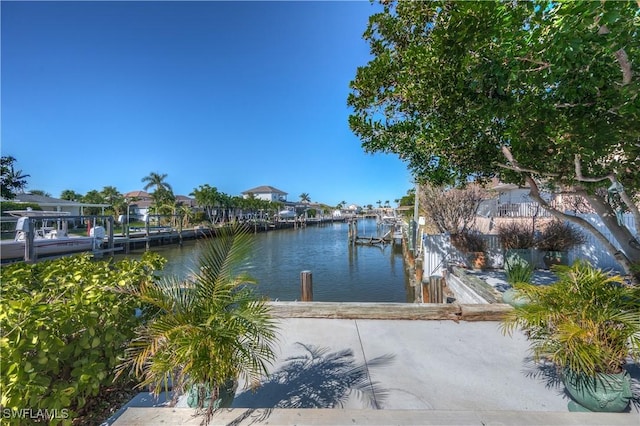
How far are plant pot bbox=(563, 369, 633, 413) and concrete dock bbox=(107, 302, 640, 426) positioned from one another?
0.34 feet

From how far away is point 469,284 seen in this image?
7285 millimetres

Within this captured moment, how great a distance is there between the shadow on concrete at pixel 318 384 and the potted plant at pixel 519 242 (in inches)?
297

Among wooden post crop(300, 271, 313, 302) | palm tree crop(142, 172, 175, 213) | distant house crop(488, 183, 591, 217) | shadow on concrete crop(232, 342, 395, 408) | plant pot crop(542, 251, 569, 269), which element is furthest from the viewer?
palm tree crop(142, 172, 175, 213)

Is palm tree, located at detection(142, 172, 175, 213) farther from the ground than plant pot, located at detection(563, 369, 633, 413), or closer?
farther from the ground

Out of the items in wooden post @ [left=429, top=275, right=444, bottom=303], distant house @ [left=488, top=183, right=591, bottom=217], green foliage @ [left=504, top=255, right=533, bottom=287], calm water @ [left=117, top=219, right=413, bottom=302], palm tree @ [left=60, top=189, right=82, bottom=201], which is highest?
palm tree @ [left=60, top=189, right=82, bottom=201]

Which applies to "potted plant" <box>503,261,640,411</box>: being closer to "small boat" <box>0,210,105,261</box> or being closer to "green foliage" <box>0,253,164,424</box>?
"green foliage" <box>0,253,164,424</box>

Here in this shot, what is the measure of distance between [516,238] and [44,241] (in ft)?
77.9

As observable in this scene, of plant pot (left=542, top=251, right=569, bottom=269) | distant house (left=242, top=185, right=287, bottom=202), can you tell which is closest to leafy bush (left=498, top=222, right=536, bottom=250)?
plant pot (left=542, top=251, right=569, bottom=269)

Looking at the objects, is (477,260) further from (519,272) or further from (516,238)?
(519,272)

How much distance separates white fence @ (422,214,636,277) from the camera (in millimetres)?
8797

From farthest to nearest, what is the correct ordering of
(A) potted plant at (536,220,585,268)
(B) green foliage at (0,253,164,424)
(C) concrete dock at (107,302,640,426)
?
(A) potted plant at (536,220,585,268), (C) concrete dock at (107,302,640,426), (B) green foliage at (0,253,164,424)

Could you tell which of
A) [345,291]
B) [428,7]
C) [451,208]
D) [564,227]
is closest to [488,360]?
[428,7]

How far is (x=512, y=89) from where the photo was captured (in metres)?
3.67

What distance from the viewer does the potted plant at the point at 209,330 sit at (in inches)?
75.0
